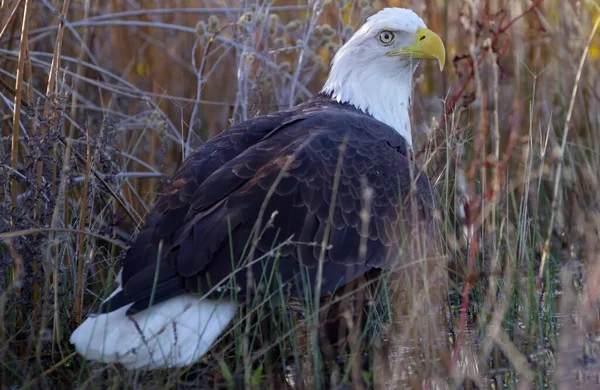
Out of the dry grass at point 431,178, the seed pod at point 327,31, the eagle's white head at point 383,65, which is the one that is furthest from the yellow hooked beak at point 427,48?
the seed pod at point 327,31

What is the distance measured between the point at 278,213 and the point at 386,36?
1524mm

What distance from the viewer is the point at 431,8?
743 centimetres

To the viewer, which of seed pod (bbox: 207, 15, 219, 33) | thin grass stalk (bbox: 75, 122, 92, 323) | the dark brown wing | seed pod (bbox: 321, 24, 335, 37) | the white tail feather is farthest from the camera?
seed pod (bbox: 321, 24, 335, 37)

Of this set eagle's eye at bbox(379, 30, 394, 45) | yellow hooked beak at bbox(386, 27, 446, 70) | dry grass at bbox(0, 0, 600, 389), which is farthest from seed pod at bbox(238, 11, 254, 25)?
yellow hooked beak at bbox(386, 27, 446, 70)

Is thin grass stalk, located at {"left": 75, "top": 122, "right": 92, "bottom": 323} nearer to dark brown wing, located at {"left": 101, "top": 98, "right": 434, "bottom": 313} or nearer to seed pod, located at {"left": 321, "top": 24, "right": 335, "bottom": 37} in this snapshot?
dark brown wing, located at {"left": 101, "top": 98, "right": 434, "bottom": 313}

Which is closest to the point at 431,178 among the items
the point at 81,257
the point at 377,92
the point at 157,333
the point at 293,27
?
the point at 377,92

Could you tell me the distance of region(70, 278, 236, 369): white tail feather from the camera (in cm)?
356

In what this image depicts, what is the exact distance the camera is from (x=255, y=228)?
3.77m

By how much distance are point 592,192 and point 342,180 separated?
1.96 metres

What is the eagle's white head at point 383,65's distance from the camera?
503 centimetres

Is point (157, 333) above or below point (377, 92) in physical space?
below

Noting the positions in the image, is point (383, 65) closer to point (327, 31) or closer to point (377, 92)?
point (377, 92)

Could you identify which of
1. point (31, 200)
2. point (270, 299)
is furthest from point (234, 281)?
point (31, 200)

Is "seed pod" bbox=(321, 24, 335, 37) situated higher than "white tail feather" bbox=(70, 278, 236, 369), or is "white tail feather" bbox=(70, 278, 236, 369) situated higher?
"seed pod" bbox=(321, 24, 335, 37)
